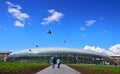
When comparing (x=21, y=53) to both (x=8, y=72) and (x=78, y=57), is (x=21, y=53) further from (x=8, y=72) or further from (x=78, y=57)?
(x=8, y=72)

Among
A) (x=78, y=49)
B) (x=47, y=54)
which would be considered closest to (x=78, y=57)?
(x=78, y=49)

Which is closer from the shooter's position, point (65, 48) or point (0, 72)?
point (0, 72)

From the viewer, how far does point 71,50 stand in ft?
549

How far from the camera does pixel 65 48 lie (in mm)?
169750

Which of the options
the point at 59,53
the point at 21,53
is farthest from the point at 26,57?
the point at 59,53

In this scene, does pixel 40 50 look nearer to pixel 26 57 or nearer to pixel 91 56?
pixel 26 57

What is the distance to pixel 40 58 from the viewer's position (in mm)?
167750

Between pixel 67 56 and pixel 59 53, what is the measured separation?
206 inches

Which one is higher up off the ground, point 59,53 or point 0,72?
A: point 59,53

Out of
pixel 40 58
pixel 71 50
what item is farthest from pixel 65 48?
pixel 40 58

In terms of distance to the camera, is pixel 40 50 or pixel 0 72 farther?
pixel 40 50

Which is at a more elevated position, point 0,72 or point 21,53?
point 21,53

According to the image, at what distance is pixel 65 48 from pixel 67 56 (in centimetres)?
550

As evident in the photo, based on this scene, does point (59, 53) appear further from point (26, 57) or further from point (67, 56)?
point (26, 57)
